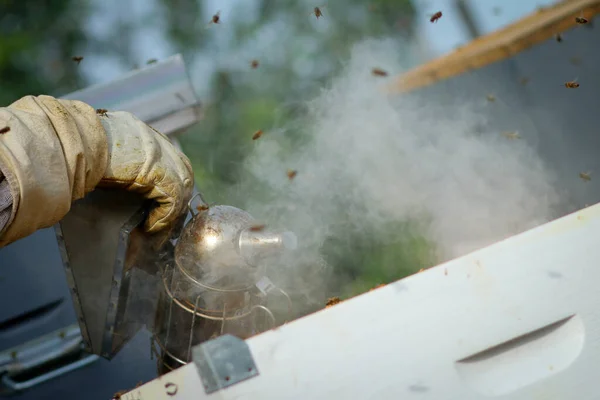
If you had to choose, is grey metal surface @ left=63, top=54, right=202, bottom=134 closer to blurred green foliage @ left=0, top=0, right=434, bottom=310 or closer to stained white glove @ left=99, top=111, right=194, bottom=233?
stained white glove @ left=99, top=111, right=194, bottom=233

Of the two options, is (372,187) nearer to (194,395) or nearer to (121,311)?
(121,311)

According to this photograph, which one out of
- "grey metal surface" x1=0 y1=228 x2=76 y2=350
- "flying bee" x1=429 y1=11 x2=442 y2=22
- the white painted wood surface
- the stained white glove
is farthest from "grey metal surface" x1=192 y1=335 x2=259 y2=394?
"flying bee" x1=429 y1=11 x2=442 y2=22

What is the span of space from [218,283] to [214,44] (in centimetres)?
1209

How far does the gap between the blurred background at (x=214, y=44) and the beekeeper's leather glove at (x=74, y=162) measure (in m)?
7.39

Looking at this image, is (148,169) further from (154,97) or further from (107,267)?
(154,97)

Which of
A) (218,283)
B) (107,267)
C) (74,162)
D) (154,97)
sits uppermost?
(74,162)

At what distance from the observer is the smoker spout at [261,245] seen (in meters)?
2.39

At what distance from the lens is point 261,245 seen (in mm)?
2387

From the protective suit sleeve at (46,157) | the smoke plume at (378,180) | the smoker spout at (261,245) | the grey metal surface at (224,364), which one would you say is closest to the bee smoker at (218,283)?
Result: the smoker spout at (261,245)

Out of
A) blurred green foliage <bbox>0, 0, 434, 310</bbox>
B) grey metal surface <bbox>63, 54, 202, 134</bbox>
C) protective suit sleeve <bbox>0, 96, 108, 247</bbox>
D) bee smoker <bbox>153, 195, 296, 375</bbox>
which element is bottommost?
blurred green foliage <bbox>0, 0, 434, 310</bbox>

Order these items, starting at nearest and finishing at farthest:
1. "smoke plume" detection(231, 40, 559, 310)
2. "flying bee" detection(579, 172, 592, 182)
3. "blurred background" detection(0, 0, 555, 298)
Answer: "smoke plume" detection(231, 40, 559, 310), "flying bee" detection(579, 172, 592, 182), "blurred background" detection(0, 0, 555, 298)

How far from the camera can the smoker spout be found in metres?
2.39

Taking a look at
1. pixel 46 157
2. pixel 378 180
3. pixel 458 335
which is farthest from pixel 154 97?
pixel 458 335

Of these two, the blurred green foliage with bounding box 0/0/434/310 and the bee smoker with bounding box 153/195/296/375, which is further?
the blurred green foliage with bounding box 0/0/434/310
